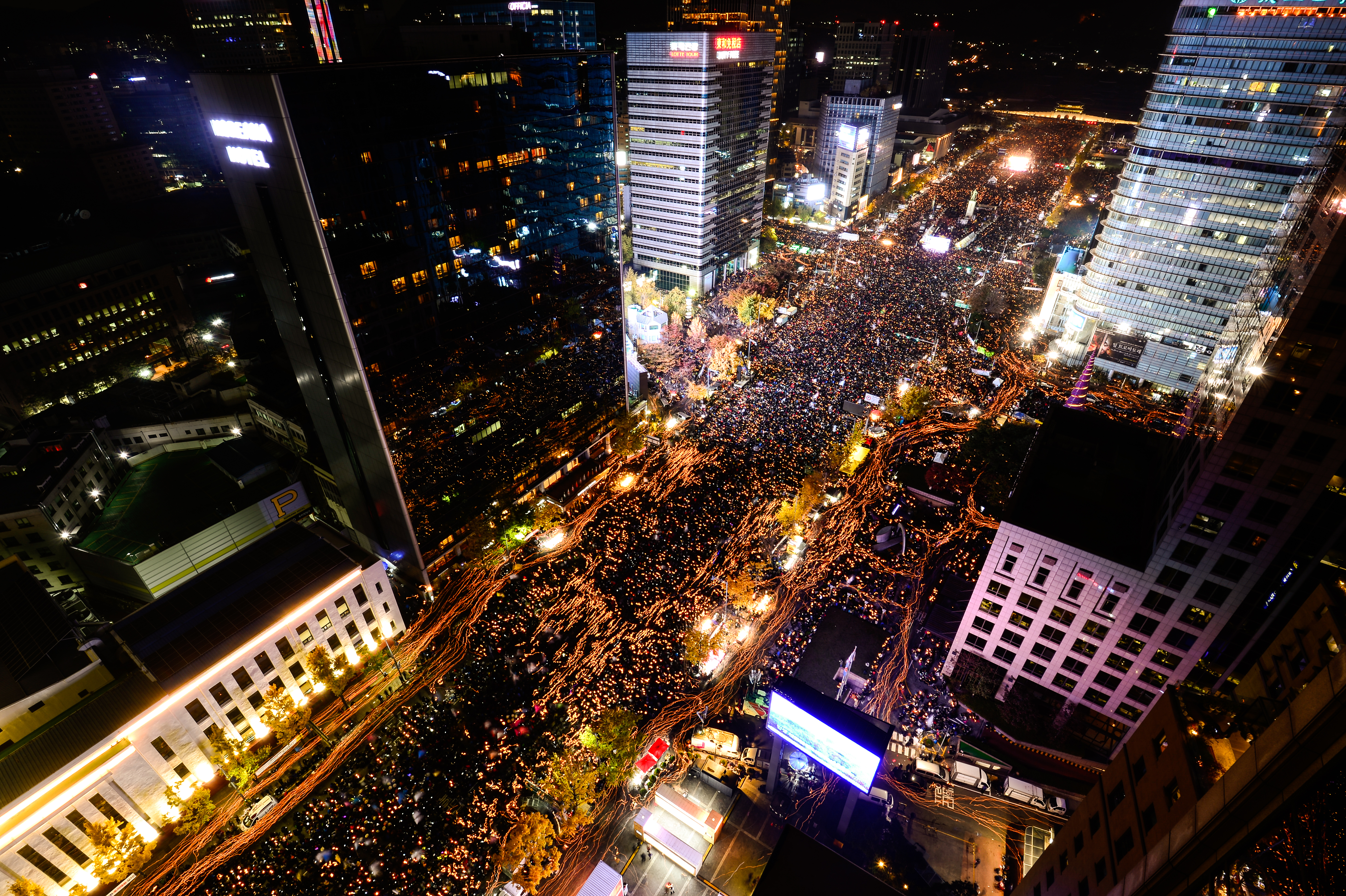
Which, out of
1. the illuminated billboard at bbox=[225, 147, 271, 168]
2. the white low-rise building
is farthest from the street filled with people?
the illuminated billboard at bbox=[225, 147, 271, 168]

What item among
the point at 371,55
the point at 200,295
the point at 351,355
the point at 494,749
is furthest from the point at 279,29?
the point at 494,749

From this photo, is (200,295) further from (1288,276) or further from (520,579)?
(1288,276)

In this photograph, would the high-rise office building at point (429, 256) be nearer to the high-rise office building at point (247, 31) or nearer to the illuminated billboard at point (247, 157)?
the illuminated billboard at point (247, 157)

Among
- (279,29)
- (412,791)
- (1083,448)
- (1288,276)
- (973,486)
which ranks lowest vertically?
(412,791)

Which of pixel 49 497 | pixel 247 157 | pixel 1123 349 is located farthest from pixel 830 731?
pixel 1123 349

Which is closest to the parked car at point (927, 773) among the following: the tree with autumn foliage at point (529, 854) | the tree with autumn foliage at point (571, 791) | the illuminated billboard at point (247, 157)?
the tree with autumn foliage at point (571, 791)

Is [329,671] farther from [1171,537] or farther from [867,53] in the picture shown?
[867,53]

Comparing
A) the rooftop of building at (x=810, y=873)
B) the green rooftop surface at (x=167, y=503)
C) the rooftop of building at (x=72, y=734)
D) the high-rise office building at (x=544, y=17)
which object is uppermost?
the high-rise office building at (x=544, y=17)
